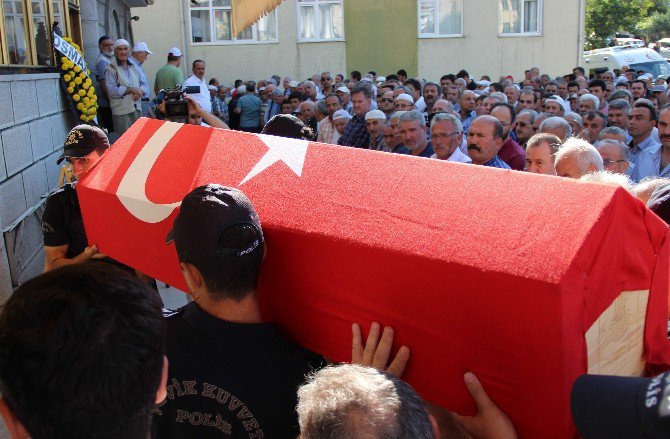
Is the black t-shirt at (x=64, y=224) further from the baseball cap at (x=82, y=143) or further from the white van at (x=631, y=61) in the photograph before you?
the white van at (x=631, y=61)

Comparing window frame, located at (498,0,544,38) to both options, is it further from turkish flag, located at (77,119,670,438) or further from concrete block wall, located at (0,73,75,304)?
turkish flag, located at (77,119,670,438)

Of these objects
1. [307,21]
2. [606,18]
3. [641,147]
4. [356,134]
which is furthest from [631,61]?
[606,18]

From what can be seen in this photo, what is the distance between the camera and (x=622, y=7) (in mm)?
36719

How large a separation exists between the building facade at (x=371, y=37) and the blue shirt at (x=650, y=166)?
12.8 m

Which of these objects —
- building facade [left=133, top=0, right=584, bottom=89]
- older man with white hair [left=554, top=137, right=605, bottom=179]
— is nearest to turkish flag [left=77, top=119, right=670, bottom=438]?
older man with white hair [left=554, top=137, right=605, bottom=179]

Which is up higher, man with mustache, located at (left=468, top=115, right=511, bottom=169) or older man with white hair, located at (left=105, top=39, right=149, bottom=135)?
older man with white hair, located at (left=105, top=39, right=149, bottom=135)

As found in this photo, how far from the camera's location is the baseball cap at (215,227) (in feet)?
5.54

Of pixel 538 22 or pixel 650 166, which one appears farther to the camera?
pixel 538 22

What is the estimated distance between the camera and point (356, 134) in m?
7.09

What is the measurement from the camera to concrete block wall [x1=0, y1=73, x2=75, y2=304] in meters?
5.16

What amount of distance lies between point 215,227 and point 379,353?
0.50 meters

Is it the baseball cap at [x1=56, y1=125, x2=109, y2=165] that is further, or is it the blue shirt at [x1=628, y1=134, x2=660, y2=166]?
the blue shirt at [x1=628, y1=134, x2=660, y2=166]

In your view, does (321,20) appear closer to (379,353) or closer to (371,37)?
(371,37)

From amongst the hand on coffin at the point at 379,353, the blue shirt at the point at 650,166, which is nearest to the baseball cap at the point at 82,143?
the hand on coffin at the point at 379,353
